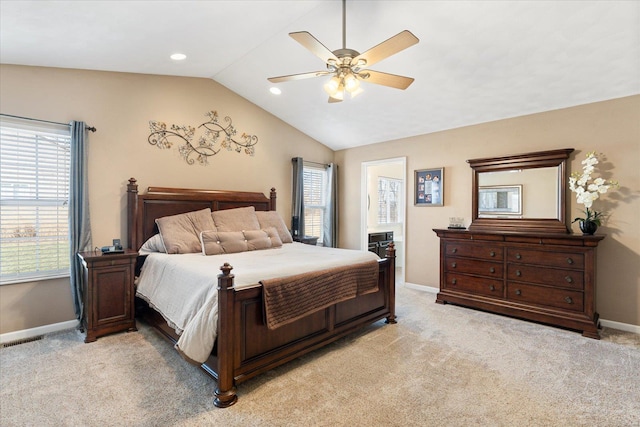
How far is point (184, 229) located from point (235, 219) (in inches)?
26.3

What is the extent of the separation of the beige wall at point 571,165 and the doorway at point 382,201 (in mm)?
640

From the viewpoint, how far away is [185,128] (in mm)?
4258

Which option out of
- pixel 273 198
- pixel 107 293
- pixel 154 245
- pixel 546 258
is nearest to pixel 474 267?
pixel 546 258

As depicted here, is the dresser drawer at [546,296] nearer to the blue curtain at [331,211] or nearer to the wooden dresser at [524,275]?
the wooden dresser at [524,275]

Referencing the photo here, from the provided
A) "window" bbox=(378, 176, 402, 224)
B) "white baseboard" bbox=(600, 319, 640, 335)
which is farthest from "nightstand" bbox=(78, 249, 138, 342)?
"white baseboard" bbox=(600, 319, 640, 335)

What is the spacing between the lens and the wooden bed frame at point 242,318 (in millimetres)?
2119

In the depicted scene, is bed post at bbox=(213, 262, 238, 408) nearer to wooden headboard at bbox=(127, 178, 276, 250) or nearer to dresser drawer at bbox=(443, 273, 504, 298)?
wooden headboard at bbox=(127, 178, 276, 250)

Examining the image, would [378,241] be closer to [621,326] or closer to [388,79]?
[621,326]

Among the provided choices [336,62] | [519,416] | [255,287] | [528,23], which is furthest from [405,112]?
[519,416]

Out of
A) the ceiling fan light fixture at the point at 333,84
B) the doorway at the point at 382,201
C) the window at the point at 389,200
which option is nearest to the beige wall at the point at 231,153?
the doorway at the point at 382,201

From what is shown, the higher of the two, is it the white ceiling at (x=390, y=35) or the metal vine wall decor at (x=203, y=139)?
the white ceiling at (x=390, y=35)

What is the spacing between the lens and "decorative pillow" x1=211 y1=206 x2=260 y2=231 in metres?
4.08

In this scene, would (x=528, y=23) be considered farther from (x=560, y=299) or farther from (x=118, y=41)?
(x=118, y=41)

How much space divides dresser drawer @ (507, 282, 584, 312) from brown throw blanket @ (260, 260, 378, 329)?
179 centimetres
